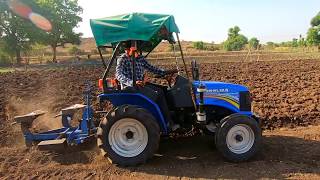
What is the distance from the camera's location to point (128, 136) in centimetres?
740

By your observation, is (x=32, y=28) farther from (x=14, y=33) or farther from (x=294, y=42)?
(x=294, y=42)

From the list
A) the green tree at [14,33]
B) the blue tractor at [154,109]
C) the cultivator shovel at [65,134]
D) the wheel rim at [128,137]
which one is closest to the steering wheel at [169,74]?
the blue tractor at [154,109]

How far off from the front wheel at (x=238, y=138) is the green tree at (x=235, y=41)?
71.2m

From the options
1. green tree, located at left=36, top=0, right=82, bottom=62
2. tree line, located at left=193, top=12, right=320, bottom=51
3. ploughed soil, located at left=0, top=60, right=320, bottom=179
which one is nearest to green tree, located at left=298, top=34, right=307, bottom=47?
tree line, located at left=193, top=12, right=320, bottom=51

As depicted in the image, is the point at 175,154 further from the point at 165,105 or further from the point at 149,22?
the point at 149,22

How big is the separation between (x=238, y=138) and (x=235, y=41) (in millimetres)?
77751

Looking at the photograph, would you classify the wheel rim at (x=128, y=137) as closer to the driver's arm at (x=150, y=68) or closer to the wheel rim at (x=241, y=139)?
the driver's arm at (x=150, y=68)

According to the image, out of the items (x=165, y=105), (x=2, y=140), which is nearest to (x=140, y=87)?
(x=165, y=105)

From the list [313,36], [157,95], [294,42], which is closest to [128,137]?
[157,95]

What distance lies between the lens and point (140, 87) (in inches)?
291

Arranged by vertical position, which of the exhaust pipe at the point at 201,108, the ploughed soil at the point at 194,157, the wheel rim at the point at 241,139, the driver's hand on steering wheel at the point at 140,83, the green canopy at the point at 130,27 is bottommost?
the ploughed soil at the point at 194,157

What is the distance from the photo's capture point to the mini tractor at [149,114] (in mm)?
7184

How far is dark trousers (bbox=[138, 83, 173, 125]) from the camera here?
7444 millimetres

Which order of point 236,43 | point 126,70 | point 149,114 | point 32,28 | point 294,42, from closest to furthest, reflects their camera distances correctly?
point 149,114
point 126,70
point 32,28
point 236,43
point 294,42
